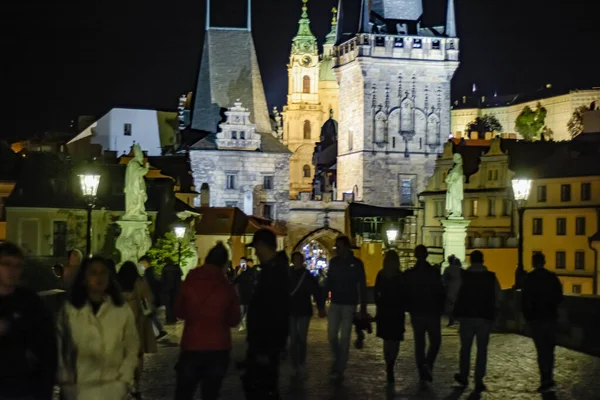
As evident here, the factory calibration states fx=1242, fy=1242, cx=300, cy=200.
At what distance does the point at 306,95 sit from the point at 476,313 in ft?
379

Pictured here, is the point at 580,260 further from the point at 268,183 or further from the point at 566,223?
the point at 268,183

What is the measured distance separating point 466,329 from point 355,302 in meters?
1.47

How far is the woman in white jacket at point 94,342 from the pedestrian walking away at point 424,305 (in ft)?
22.6

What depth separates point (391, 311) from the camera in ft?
46.5

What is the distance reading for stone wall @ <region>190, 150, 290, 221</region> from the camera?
69.4 metres

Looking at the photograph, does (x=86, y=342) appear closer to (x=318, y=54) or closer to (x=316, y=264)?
(x=316, y=264)

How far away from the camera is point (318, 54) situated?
434ft

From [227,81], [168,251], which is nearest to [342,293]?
[168,251]

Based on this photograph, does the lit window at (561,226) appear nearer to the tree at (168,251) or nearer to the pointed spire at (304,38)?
the tree at (168,251)

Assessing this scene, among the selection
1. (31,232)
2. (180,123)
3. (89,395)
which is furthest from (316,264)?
(89,395)

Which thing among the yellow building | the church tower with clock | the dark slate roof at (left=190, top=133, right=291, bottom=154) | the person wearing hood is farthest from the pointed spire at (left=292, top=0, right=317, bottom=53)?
the person wearing hood

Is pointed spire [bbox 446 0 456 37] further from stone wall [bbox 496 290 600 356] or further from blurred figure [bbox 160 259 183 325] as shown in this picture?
stone wall [bbox 496 290 600 356]

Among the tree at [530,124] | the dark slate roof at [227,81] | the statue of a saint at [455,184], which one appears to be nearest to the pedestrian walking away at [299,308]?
the statue of a saint at [455,184]

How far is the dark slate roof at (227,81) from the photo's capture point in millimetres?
72000
